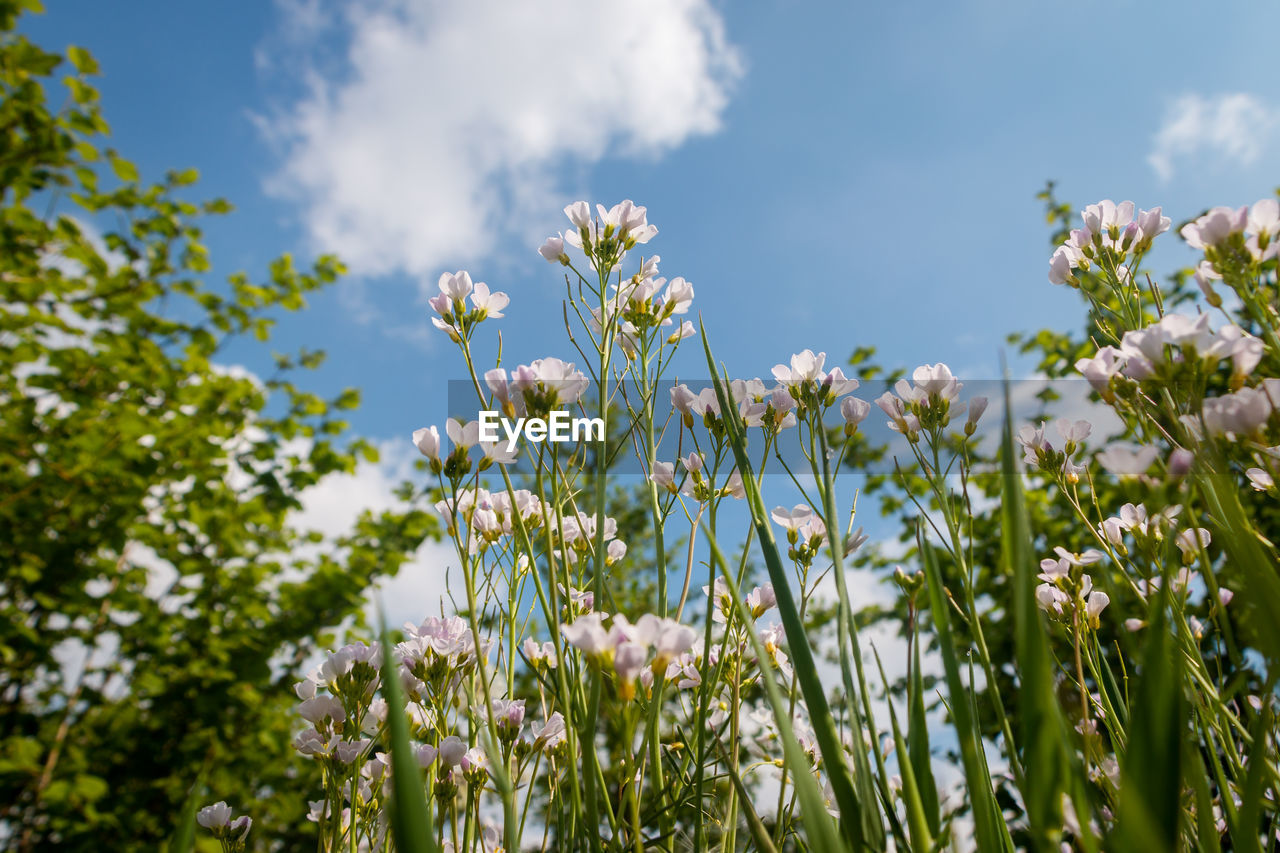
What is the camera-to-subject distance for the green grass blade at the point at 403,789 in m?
0.39

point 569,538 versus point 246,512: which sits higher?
point 246,512

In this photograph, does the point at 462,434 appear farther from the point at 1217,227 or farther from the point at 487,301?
the point at 1217,227

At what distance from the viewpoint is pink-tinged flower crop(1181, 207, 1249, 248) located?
2.75ft

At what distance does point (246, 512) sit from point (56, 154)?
185 centimetres

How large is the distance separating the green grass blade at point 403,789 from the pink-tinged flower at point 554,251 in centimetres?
98

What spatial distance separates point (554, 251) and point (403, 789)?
106 cm

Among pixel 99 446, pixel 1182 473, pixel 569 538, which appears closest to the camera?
pixel 1182 473

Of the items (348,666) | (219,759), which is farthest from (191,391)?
(348,666)

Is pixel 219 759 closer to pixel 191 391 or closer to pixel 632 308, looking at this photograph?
pixel 191 391

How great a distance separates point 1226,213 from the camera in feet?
2.75

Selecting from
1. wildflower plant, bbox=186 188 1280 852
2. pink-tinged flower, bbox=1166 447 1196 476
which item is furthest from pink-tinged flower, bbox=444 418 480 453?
pink-tinged flower, bbox=1166 447 1196 476

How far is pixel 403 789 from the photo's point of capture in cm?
40

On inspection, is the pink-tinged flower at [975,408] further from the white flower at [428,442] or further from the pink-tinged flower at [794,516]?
the white flower at [428,442]

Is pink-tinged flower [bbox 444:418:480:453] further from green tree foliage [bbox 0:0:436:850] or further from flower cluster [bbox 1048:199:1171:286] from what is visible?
green tree foliage [bbox 0:0:436:850]
